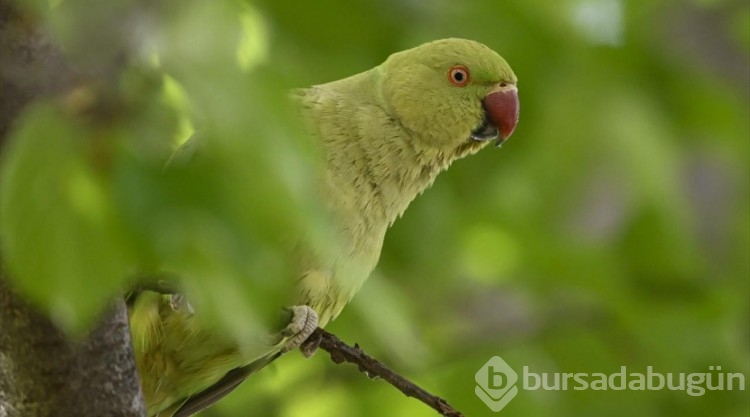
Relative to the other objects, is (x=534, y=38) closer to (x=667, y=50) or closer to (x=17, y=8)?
(x=667, y=50)

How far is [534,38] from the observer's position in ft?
8.66

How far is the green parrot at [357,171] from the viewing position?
8.73 feet

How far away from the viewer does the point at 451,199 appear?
11.6 feet

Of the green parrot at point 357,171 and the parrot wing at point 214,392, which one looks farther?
the parrot wing at point 214,392

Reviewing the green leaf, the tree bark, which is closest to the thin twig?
the tree bark

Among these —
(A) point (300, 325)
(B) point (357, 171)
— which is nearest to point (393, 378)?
(A) point (300, 325)

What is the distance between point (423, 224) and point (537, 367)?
21.5 inches

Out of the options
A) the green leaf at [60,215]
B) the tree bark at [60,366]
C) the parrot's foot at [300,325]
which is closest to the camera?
the green leaf at [60,215]

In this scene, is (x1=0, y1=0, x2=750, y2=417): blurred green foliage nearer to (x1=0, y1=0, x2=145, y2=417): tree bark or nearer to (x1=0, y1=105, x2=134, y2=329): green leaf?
(x1=0, y1=105, x2=134, y2=329): green leaf

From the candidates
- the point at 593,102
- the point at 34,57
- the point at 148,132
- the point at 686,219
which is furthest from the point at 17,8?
the point at 686,219

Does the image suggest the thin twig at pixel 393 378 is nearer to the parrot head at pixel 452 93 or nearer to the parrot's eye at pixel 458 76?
the parrot head at pixel 452 93

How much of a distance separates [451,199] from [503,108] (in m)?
0.53

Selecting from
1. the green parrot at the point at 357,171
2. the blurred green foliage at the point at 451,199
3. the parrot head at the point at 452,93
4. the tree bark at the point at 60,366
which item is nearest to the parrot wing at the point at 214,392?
the green parrot at the point at 357,171

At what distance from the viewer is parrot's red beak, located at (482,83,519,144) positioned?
304 cm
